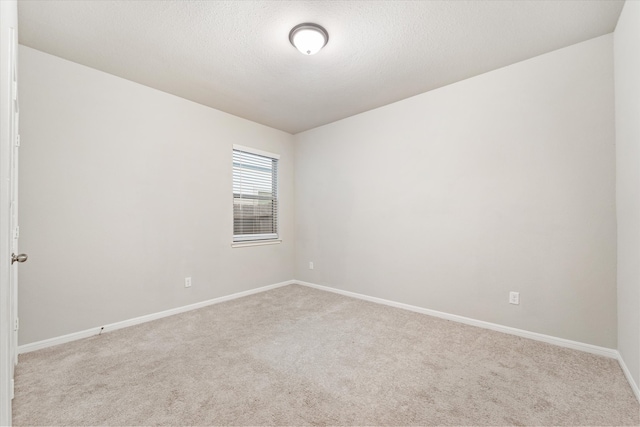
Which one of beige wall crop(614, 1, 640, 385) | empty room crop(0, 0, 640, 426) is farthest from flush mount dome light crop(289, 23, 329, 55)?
beige wall crop(614, 1, 640, 385)

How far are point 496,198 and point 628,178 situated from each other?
913 millimetres

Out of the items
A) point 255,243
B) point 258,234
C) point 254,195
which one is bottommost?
point 255,243

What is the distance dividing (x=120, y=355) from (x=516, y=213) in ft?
12.0

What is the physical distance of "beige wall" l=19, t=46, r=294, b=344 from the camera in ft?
7.80

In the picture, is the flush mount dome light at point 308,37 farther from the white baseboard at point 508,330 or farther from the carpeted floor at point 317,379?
the white baseboard at point 508,330

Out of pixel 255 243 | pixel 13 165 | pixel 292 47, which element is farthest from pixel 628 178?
pixel 13 165

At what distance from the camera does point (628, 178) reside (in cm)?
189

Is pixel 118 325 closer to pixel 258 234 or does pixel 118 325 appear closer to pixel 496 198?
pixel 258 234

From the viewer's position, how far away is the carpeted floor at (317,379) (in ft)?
5.08

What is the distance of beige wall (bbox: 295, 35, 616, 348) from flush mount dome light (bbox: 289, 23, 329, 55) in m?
1.58

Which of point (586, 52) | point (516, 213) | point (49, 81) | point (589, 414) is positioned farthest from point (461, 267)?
point (49, 81)

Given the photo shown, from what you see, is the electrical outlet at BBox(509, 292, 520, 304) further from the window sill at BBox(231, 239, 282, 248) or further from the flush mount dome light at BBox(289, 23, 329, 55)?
the window sill at BBox(231, 239, 282, 248)

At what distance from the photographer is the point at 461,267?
293cm

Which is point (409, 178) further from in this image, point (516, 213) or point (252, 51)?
point (252, 51)
